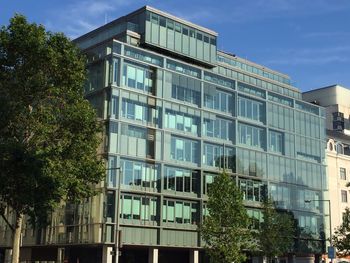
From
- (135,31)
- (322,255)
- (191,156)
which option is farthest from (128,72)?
(322,255)

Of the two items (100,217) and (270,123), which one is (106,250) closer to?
(100,217)

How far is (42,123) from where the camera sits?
106ft

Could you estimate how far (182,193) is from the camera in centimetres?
5722

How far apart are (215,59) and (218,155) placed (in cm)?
1128

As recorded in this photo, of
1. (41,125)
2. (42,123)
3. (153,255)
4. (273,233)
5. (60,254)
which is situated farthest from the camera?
(60,254)

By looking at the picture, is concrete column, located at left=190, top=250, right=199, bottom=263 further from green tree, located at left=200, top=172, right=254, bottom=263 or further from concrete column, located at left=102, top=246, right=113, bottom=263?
concrete column, located at left=102, top=246, right=113, bottom=263

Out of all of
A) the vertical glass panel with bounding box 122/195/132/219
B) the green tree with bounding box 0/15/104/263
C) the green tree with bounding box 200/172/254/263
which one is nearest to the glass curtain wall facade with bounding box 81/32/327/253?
the vertical glass panel with bounding box 122/195/132/219

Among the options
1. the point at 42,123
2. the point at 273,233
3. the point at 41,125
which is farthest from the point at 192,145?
the point at 41,125

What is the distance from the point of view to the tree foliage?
30422 millimetres

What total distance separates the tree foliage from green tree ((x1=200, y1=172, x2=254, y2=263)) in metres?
17.3

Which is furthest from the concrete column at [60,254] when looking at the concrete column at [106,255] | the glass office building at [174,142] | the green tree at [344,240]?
the green tree at [344,240]

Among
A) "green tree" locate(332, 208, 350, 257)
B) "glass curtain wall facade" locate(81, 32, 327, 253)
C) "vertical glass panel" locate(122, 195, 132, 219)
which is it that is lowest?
"green tree" locate(332, 208, 350, 257)

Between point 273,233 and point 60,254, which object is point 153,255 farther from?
point 273,233

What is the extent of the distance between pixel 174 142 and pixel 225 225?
40.4ft
